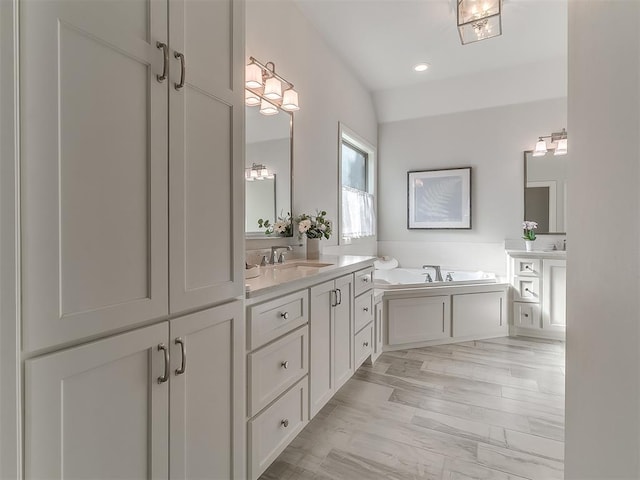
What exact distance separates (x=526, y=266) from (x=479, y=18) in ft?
8.08

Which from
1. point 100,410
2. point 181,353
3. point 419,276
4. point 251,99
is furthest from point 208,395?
point 419,276

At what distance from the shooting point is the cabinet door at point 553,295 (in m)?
3.40

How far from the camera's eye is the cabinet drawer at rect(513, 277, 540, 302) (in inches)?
138

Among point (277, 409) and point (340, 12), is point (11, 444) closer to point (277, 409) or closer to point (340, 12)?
point (277, 409)

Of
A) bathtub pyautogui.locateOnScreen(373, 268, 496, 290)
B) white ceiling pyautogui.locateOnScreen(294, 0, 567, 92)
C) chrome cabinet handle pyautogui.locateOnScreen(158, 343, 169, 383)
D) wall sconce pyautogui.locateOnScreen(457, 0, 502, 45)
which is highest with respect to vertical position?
white ceiling pyautogui.locateOnScreen(294, 0, 567, 92)

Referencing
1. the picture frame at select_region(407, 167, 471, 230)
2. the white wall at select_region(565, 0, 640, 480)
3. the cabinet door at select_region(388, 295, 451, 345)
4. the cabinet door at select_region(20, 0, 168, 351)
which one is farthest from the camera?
the picture frame at select_region(407, 167, 471, 230)

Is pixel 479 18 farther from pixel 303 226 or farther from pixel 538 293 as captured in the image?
pixel 538 293

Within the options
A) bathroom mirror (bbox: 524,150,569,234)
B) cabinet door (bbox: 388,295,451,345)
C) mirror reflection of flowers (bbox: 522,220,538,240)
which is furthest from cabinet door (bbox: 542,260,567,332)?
cabinet door (bbox: 388,295,451,345)

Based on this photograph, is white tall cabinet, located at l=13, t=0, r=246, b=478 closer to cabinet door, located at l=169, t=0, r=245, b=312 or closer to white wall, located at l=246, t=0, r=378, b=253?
cabinet door, located at l=169, t=0, r=245, b=312

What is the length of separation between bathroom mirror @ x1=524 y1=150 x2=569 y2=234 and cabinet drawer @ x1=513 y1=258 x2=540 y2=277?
1.51ft

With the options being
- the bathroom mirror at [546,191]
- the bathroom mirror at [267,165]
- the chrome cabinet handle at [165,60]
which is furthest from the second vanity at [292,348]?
the bathroom mirror at [546,191]

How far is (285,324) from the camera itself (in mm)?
1497

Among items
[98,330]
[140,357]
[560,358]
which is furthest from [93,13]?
[560,358]

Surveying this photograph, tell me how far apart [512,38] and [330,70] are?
5.75ft
